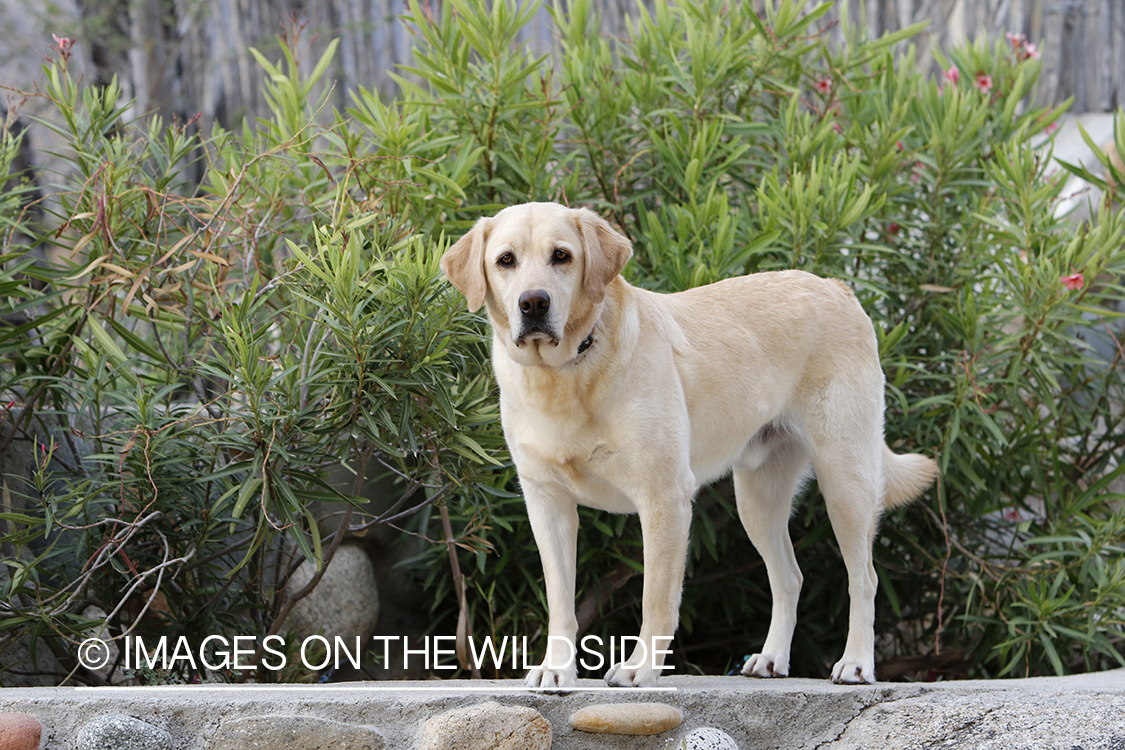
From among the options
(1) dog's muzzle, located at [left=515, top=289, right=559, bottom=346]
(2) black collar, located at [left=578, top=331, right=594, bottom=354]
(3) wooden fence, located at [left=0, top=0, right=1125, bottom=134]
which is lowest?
A: (2) black collar, located at [left=578, top=331, right=594, bottom=354]

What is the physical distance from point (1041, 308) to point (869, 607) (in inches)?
62.9

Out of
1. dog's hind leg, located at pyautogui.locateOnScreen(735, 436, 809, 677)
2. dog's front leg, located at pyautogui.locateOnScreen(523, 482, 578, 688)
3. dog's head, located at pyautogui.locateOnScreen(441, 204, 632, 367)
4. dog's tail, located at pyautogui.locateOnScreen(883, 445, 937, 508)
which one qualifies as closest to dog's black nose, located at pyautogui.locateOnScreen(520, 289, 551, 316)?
dog's head, located at pyautogui.locateOnScreen(441, 204, 632, 367)

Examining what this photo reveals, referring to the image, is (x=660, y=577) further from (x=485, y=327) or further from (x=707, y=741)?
(x=485, y=327)

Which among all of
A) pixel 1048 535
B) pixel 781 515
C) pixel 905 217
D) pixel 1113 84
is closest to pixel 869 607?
pixel 781 515

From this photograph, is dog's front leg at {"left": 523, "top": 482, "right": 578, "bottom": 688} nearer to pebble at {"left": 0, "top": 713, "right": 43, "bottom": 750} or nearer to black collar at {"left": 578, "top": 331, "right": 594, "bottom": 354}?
black collar at {"left": 578, "top": 331, "right": 594, "bottom": 354}

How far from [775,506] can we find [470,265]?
1.29 m

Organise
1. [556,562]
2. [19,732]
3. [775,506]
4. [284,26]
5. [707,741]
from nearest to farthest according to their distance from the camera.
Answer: [19,732] → [707,741] → [556,562] → [775,506] → [284,26]

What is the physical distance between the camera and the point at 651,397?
2432 millimetres

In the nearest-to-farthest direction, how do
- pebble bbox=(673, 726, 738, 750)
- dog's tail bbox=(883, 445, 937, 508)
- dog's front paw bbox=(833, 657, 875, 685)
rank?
1. pebble bbox=(673, 726, 738, 750)
2. dog's front paw bbox=(833, 657, 875, 685)
3. dog's tail bbox=(883, 445, 937, 508)

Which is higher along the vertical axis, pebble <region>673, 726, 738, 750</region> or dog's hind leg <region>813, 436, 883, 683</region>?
dog's hind leg <region>813, 436, 883, 683</region>

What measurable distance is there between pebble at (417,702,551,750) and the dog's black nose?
36.9 inches

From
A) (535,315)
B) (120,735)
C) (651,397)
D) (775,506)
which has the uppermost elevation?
(535,315)

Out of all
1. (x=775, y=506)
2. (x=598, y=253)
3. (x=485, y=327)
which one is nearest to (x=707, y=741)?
(x=775, y=506)

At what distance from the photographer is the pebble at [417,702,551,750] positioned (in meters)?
2.24
